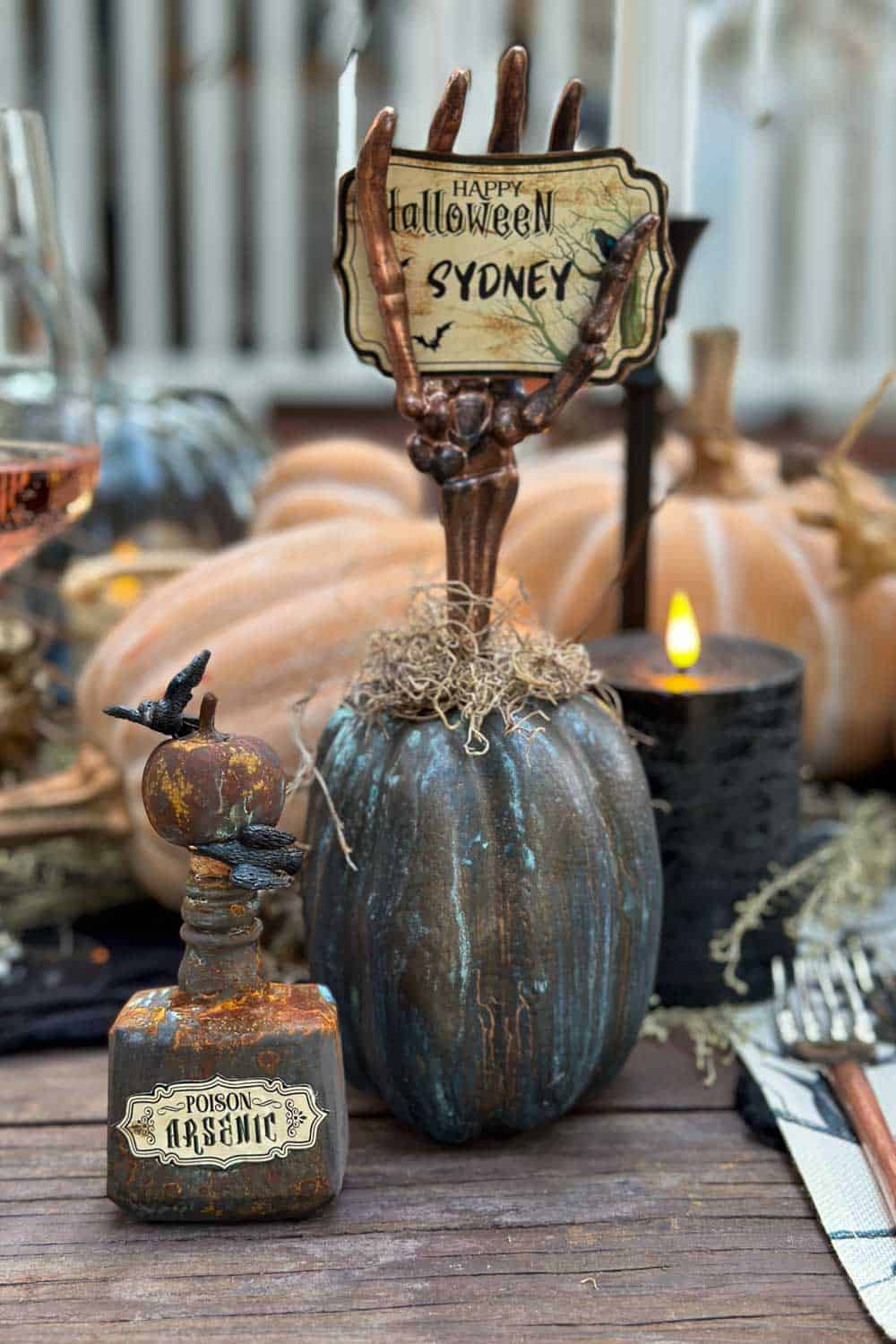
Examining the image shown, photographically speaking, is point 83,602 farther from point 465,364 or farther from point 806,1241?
point 806,1241

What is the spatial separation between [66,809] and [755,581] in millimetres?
561

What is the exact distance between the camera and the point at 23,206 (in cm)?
97

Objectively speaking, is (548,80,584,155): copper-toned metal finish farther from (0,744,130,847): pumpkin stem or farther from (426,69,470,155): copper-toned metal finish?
(0,744,130,847): pumpkin stem

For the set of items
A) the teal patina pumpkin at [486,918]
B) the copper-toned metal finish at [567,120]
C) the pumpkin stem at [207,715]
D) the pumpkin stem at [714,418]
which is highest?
the copper-toned metal finish at [567,120]

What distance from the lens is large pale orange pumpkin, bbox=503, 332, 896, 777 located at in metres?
1.12

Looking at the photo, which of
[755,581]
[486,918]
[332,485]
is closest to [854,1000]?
[486,918]

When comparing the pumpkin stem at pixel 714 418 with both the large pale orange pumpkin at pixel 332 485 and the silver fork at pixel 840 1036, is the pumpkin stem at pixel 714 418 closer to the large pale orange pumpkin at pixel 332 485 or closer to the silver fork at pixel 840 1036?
the large pale orange pumpkin at pixel 332 485

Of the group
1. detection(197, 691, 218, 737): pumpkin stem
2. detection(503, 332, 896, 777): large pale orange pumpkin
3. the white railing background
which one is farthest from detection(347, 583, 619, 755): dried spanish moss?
the white railing background

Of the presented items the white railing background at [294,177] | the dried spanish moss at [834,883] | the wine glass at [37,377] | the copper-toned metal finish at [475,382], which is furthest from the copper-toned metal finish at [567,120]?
the white railing background at [294,177]

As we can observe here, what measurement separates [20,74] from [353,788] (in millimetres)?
3161

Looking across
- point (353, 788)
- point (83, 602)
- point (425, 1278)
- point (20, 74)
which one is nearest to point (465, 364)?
point (353, 788)

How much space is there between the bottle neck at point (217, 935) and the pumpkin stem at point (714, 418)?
0.64 m

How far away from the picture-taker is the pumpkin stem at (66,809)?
37.8 inches

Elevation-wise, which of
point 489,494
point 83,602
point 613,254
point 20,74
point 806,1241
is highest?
point 20,74
